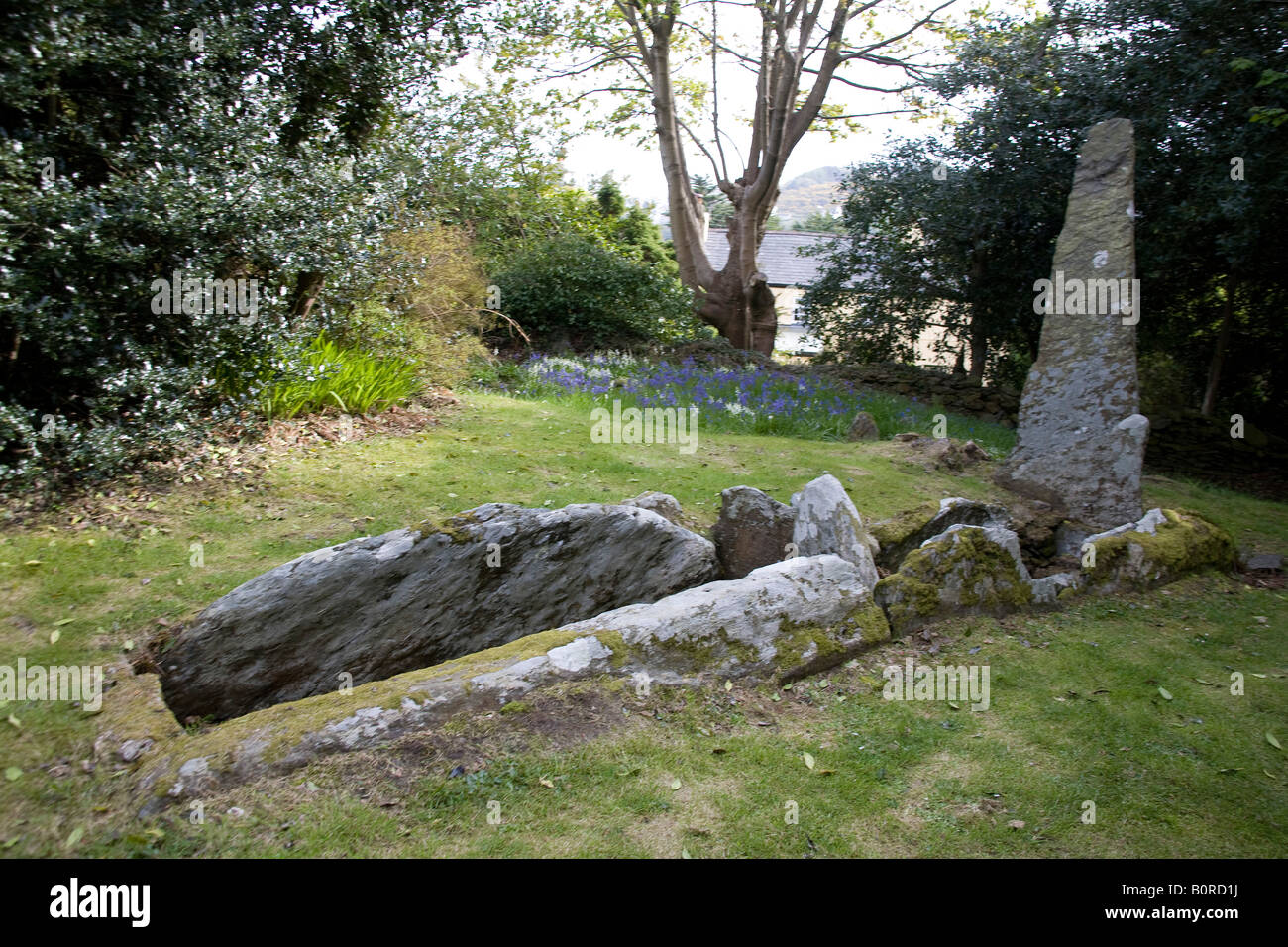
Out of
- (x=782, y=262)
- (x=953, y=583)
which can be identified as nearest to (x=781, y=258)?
(x=782, y=262)

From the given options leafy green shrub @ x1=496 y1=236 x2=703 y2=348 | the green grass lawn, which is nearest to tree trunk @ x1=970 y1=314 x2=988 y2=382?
leafy green shrub @ x1=496 y1=236 x2=703 y2=348

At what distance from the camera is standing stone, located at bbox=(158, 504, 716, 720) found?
4758 mm

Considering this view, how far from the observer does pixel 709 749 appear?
4.10 m

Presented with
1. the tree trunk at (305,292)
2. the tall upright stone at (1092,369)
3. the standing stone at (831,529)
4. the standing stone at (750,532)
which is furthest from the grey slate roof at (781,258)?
the standing stone at (831,529)

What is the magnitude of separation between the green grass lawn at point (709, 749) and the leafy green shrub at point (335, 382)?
1330 millimetres

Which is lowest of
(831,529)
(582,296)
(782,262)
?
(831,529)

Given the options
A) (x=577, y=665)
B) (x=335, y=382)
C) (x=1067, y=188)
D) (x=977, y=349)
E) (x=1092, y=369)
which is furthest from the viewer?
(x=977, y=349)

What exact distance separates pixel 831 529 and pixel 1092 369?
4197 millimetres

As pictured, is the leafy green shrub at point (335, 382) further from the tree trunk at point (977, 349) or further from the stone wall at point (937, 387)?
the tree trunk at point (977, 349)

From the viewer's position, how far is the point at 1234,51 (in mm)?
11500

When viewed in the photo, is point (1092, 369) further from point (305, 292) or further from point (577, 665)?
point (305, 292)

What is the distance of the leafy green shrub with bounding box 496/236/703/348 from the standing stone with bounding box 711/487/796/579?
10.6 meters

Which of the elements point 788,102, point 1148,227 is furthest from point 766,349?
point 1148,227

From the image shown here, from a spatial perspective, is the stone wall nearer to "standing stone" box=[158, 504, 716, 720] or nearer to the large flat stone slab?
"standing stone" box=[158, 504, 716, 720]
